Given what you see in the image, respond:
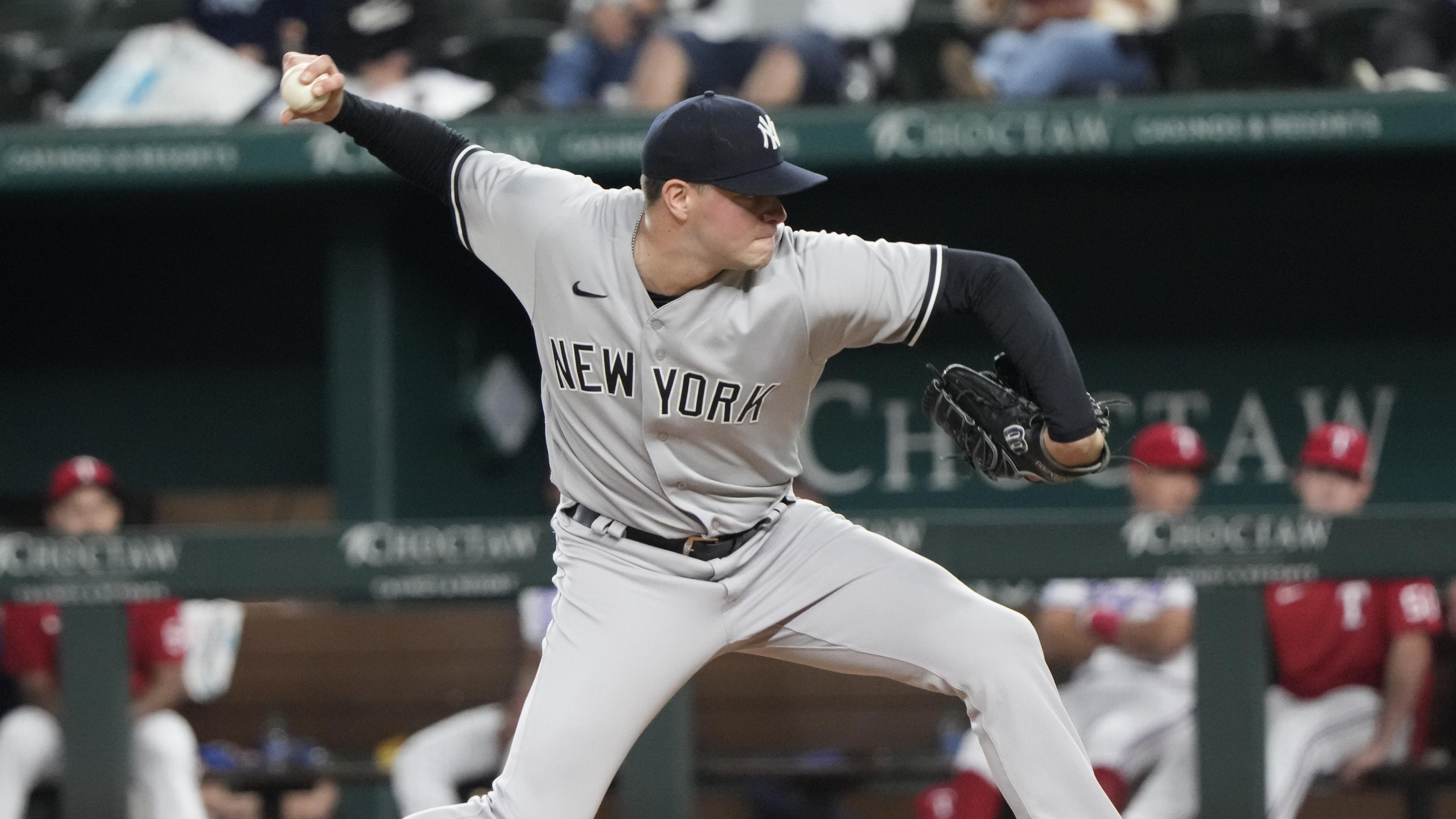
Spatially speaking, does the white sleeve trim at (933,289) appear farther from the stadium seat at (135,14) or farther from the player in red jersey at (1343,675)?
the stadium seat at (135,14)

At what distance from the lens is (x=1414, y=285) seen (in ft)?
18.4

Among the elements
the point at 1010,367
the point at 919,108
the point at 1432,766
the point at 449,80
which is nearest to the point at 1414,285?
the point at 919,108

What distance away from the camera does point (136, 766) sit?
3736 millimetres

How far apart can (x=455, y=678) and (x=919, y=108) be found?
212 centimetres

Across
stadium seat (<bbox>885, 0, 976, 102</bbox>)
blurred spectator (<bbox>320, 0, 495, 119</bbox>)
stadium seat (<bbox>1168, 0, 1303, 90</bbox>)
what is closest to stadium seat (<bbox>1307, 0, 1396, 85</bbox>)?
stadium seat (<bbox>1168, 0, 1303, 90</bbox>)

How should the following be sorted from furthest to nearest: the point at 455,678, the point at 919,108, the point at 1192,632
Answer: the point at 919,108 → the point at 455,678 → the point at 1192,632

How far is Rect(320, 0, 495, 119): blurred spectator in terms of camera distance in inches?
213

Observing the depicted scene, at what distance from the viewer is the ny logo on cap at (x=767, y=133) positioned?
2.53m

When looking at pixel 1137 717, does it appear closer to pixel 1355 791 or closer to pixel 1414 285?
pixel 1355 791

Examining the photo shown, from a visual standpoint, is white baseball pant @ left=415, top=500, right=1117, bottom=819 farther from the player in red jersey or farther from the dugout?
the dugout

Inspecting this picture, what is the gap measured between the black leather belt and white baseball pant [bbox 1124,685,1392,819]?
4.13ft

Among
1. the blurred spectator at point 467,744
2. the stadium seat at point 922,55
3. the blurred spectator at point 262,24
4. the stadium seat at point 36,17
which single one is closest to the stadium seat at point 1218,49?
the stadium seat at point 922,55

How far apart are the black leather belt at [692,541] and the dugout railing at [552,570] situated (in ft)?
2.97

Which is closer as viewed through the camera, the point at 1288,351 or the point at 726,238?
the point at 726,238
